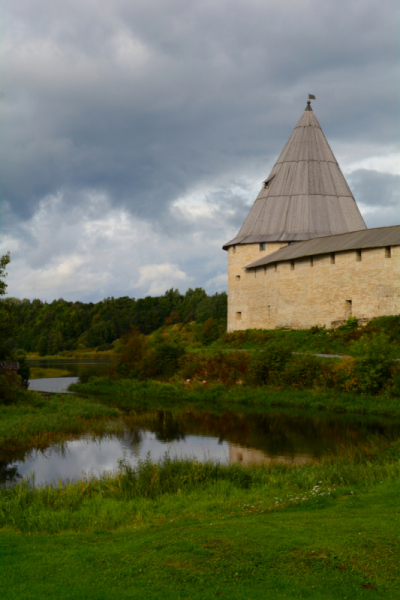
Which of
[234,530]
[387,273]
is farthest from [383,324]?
[234,530]

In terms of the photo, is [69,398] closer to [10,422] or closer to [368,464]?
[10,422]

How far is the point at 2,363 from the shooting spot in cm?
1973

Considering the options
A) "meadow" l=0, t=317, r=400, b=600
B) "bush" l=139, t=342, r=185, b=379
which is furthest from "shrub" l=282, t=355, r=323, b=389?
"meadow" l=0, t=317, r=400, b=600

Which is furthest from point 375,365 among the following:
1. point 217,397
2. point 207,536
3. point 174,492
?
point 207,536

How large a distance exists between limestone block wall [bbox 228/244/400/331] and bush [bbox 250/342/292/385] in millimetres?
5237

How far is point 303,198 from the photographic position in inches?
1278

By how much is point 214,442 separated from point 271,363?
7.65 m

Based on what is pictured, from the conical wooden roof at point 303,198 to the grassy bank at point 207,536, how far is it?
2480 cm

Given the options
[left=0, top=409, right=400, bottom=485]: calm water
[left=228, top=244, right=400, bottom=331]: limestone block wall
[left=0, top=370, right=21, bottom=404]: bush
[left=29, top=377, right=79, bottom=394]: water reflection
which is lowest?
[left=0, top=409, right=400, bottom=485]: calm water

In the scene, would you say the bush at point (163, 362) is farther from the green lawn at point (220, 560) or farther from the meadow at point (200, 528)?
the green lawn at point (220, 560)

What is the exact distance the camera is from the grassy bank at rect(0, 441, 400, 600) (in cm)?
373

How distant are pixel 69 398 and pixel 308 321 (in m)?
12.2

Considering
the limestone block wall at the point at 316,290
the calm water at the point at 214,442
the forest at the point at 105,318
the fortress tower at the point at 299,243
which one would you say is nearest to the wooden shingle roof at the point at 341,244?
the fortress tower at the point at 299,243

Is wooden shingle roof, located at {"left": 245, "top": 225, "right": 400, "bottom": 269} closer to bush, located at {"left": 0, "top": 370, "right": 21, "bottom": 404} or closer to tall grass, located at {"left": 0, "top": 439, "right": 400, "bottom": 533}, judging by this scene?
bush, located at {"left": 0, "top": 370, "right": 21, "bottom": 404}
